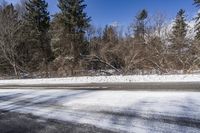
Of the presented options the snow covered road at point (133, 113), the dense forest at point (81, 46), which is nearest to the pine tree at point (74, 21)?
the dense forest at point (81, 46)

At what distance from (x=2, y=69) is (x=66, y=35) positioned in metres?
12.7

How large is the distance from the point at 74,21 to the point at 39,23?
30.8ft

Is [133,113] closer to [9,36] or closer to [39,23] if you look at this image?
[9,36]

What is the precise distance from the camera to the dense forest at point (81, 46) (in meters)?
23.9

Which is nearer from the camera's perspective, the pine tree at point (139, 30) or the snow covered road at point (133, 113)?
the snow covered road at point (133, 113)

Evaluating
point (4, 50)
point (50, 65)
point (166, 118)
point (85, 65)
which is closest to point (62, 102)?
point (166, 118)

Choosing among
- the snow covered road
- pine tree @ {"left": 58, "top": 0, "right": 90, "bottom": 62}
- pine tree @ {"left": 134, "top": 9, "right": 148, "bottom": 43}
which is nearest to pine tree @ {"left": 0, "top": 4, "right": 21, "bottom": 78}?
pine tree @ {"left": 58, "top": 0, "right": 90, "bottom": 62}

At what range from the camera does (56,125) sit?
703 centimetres

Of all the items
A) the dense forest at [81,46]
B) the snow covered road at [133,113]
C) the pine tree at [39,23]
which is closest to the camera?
the snow covered road at [133,113]

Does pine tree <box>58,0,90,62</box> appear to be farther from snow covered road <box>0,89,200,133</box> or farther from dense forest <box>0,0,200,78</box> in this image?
snow covered road <box>0,89,200,133</box>

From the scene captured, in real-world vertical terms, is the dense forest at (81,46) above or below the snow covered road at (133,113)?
above

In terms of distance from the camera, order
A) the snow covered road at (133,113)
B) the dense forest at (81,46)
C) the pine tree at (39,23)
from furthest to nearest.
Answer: the pine tree at (39,23)
the dense forest at (81,46)
the snow covered road at (133,113)

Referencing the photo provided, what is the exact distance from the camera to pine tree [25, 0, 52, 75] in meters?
38.2

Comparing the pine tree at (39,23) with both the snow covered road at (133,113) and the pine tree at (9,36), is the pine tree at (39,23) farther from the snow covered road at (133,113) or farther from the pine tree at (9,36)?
the snow covered road at (133,113)
